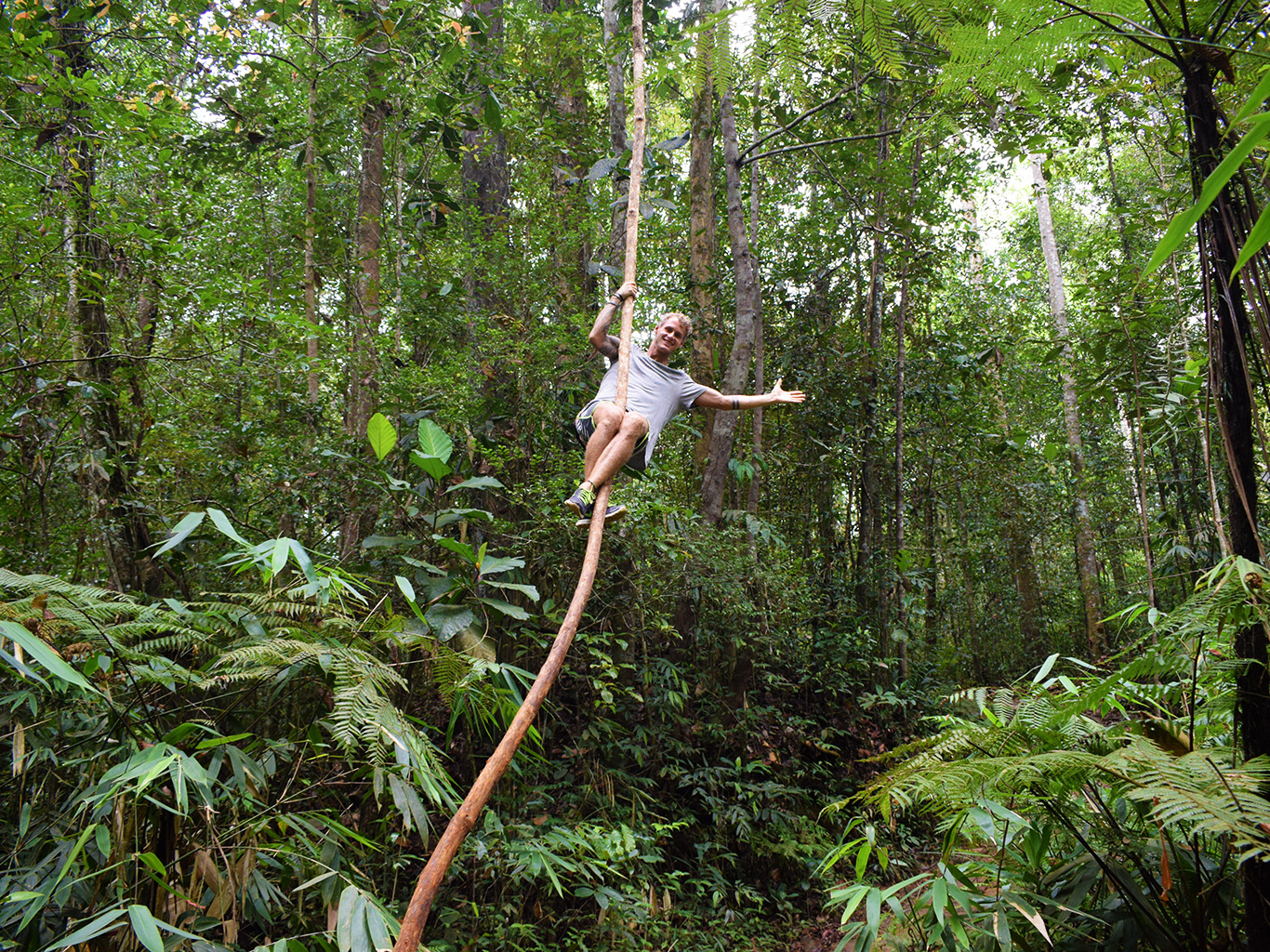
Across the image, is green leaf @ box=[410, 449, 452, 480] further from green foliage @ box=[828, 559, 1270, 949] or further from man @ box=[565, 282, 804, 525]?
green foliage @ box=[828, 559, 1270, 949]

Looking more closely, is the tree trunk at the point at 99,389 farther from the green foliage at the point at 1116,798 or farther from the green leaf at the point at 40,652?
the green foliage at the point at 1116,798

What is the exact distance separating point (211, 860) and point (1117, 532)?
11750 millimetres

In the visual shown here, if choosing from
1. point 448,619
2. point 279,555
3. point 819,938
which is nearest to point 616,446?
point 448,619

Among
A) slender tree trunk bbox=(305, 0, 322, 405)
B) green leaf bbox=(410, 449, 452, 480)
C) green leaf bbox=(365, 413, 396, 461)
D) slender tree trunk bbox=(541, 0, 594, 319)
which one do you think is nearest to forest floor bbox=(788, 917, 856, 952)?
green leaf bbox=(410, 449, 452, 480)

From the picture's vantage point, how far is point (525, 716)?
1930mm

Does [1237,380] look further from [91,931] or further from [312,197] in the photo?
[312,197]

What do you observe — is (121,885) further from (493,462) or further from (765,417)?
(765,417)

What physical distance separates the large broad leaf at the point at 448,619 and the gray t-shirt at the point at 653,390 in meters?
1.19

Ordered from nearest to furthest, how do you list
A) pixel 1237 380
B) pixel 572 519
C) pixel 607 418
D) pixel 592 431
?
1. pixel 1237 380
2. pixel 607 418
3. pixel 592 431
4. pixel 572 519

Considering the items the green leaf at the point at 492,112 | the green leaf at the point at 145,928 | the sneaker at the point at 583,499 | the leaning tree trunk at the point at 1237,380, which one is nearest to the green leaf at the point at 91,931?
the green leaf at the point at 145,928

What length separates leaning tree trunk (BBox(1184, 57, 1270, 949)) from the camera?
1823mm

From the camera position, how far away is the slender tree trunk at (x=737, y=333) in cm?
555

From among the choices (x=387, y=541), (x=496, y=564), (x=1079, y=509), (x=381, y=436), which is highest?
(x=381, y=436)

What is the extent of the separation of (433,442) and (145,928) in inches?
89.2
